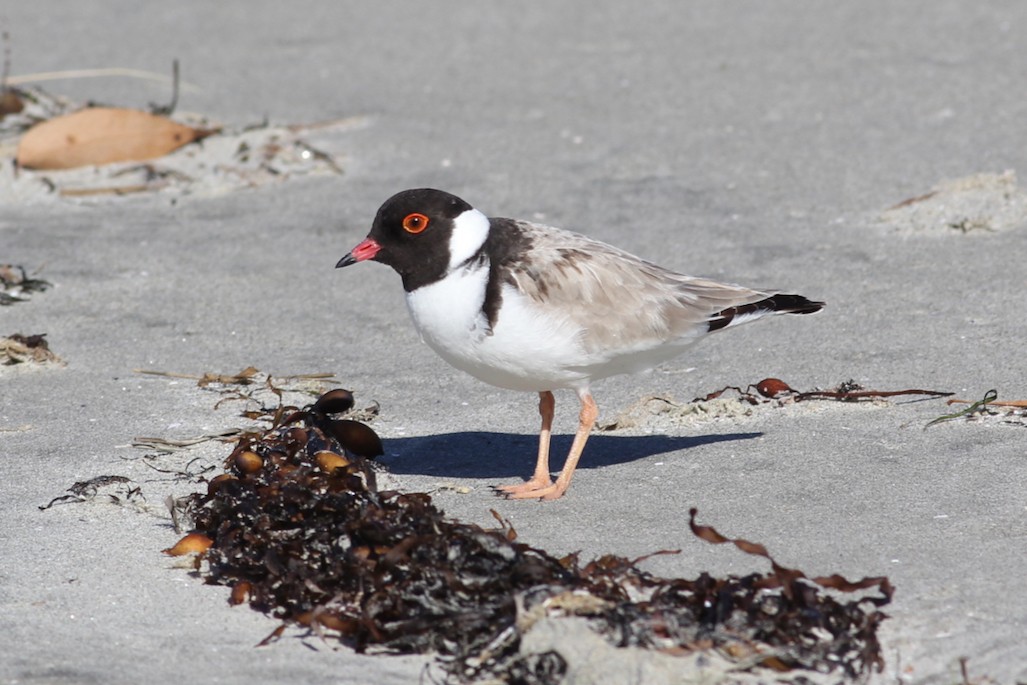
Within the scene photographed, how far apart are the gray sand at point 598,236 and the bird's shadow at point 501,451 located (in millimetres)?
21

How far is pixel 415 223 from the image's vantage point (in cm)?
504

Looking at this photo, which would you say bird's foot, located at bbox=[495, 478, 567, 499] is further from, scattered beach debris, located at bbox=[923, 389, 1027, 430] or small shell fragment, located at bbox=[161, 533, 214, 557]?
scattered beach debris, located at bbox=[923, 389, 1027, 430]

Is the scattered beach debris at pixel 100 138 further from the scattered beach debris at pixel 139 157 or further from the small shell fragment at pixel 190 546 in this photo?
the small shell fragment at pixel 190 546

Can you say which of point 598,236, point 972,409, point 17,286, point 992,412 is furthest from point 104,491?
point 598,236

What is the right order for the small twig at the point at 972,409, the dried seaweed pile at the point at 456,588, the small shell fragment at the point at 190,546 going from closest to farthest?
the dried seaweed pile at the point at 456,588 < the small shell fragment at the point at 190,546 < the small twig at the point at 972,409

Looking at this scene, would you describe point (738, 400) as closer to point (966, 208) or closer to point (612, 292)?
point (612, 292)

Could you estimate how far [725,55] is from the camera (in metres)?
9.93

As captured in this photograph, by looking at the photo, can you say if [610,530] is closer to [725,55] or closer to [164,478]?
[164,478]

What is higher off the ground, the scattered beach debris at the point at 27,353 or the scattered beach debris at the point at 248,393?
the scattered beach debris at the point at 248,393

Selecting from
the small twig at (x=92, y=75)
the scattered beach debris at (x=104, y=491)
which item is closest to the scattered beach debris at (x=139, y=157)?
the small twig at (x=92, y=75)

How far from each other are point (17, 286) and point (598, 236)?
9.88ft

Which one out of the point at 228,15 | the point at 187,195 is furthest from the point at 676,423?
the point at 228,15

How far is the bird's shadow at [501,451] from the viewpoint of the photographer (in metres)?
5.28

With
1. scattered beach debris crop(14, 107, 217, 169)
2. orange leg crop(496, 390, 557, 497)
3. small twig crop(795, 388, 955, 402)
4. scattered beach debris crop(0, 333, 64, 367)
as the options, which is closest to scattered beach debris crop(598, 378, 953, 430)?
small twig crop(795, 388, 955, 402)
